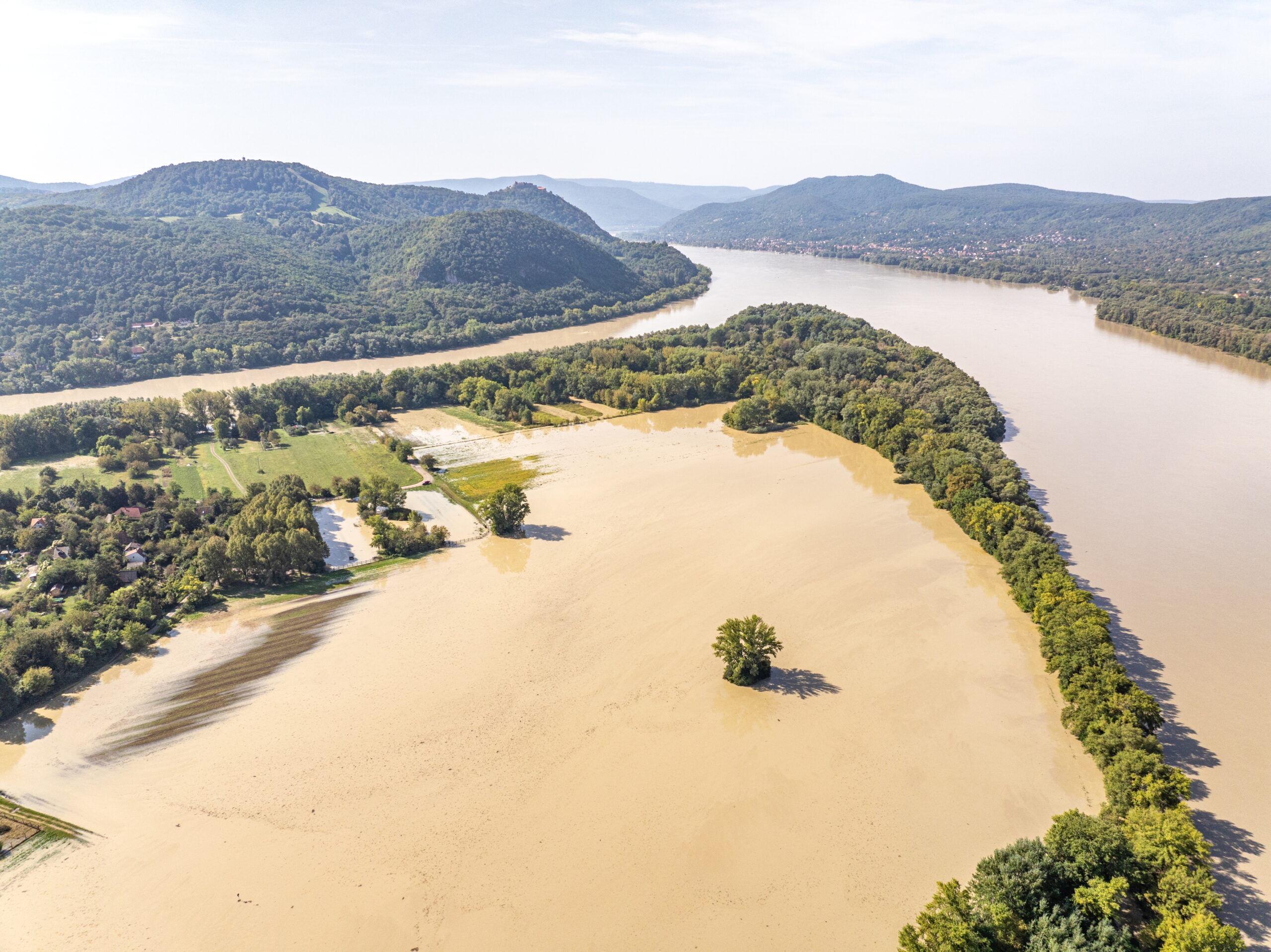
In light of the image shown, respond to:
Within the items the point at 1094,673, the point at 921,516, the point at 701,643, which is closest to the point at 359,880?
the point at 701,643

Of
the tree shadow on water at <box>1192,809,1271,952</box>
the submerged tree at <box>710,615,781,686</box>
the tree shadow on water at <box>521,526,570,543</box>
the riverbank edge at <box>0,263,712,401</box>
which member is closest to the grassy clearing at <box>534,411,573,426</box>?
the tree shadow on water at <box>521,526,570,543</box>

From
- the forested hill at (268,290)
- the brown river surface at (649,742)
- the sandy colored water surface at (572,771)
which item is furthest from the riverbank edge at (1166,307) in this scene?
the sandy colored water surface at (572,771)

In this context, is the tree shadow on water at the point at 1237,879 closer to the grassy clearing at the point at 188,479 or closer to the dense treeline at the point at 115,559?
the dense treeline at the point at 115,559

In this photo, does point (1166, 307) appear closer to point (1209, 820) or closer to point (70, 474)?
point (1209, 820)

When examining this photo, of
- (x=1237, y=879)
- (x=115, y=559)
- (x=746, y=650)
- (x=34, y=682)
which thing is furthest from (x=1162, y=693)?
(x=115, y=559)

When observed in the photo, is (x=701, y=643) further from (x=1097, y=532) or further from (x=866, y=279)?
(x=866, y=279)

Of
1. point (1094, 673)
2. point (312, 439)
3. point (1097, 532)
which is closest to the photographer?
point (1094, 673)
